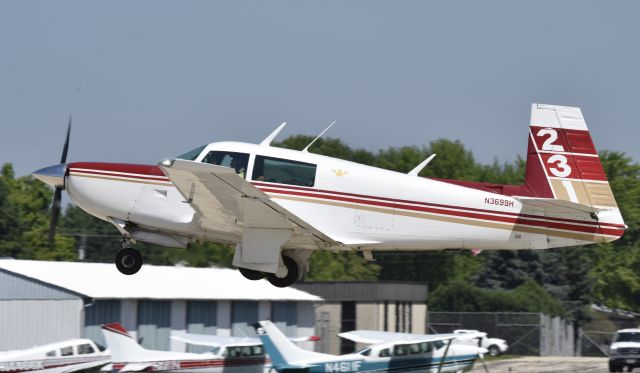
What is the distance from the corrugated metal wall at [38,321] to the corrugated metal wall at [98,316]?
32 cm

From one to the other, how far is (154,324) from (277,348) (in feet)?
24.4

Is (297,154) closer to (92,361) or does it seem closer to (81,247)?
(92,361)

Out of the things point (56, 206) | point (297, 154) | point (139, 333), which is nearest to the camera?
point (297, 154)

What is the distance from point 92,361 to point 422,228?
14.7 m

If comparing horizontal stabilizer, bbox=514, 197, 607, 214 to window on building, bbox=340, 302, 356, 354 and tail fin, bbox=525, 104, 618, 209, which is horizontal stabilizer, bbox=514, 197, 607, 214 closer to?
tail fin, bbox=525, 104, 618, 209

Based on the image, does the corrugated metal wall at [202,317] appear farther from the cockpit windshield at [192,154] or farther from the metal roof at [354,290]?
the cockpit windshield at [192,154]

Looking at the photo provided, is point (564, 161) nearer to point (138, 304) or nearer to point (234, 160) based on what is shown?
point (234, 160)

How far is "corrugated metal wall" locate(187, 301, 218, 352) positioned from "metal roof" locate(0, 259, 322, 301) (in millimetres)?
319

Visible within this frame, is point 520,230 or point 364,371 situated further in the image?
point 364,371

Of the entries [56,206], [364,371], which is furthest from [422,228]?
[364,371]

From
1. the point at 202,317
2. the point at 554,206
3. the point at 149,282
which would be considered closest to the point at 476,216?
the point at 554,206

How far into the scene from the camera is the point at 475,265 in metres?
75.5

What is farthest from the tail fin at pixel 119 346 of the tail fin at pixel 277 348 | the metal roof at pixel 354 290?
the metal roof at pixel 354 290

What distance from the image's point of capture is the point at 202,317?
33.9m
